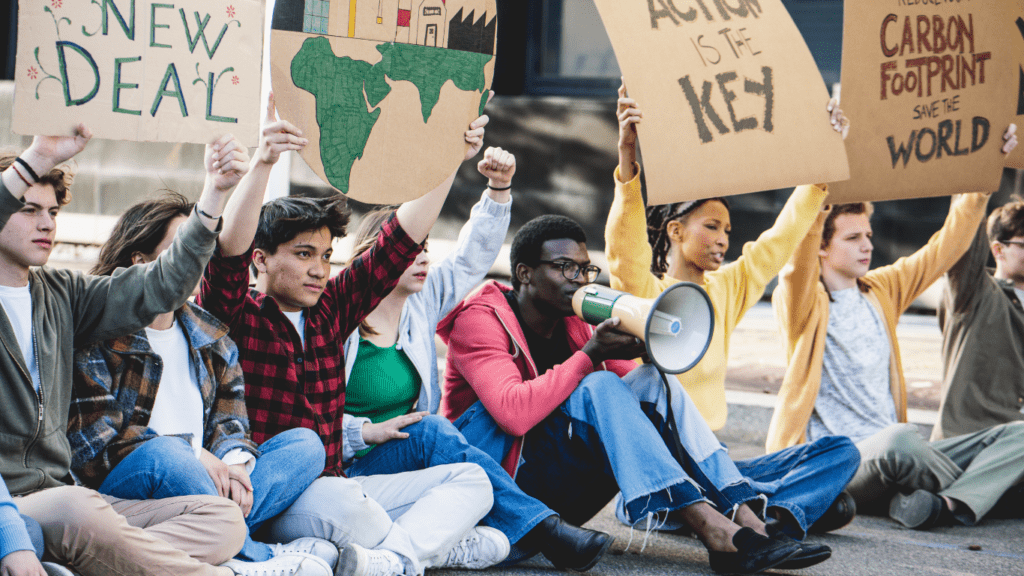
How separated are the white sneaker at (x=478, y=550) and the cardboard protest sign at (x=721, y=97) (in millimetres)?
1068

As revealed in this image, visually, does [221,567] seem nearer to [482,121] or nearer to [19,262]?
[19,262]

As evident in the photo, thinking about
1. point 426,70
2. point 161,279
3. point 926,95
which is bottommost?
point 161,279

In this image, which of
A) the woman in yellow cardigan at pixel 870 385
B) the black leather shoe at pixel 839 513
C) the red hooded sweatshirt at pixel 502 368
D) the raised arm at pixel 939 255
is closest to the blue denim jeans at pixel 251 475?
the red hooded sweatshirt at pixel 502 368

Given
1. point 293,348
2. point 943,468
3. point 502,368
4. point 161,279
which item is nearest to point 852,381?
point 943,468

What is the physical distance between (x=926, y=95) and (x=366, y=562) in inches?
99.0

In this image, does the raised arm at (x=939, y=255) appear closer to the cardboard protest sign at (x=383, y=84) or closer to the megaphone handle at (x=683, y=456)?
the megaphone handle at (x=683, y=456)

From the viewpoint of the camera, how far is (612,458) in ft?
9.64

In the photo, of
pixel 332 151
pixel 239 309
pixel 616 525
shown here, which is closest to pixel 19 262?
pixel 239 309

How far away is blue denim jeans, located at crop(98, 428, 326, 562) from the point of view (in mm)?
2375

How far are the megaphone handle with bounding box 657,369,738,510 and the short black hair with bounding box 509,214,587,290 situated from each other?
0.59 metres

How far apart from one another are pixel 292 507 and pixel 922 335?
16.5ft

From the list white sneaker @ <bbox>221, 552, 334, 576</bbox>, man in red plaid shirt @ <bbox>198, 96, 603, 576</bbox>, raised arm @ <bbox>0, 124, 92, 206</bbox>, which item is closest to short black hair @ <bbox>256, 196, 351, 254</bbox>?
man in red plaid shirt @ <bbox>198, 96, 603, 576</bbox>

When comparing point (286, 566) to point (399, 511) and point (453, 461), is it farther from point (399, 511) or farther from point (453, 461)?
point (453, 461)

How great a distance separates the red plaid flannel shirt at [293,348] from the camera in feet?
8.73
